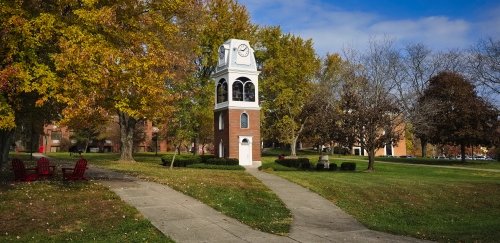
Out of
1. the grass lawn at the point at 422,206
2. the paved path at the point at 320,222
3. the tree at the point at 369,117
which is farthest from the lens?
the tree at the point at 369,117

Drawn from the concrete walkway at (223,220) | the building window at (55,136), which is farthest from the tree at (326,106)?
the building window at (55,136)

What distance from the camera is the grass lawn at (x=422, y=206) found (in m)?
13.1

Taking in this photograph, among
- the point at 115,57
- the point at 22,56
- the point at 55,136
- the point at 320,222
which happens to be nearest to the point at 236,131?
the point at 115,57

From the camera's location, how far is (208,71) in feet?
174

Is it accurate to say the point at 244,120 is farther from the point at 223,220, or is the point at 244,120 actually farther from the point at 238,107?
the point at 223,220

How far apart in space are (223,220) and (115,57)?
690cm

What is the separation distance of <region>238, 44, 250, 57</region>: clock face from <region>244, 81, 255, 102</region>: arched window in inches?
100

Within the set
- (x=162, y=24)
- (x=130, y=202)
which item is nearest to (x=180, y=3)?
(x=162, y=24)

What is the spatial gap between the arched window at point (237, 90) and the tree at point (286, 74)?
17.6 m

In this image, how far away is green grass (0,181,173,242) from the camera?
10.4 meters

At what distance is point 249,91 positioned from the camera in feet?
127

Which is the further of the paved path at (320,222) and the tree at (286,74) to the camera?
the tree at (286,74)

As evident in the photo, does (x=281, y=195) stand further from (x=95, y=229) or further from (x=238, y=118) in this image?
(x=238, y=118)

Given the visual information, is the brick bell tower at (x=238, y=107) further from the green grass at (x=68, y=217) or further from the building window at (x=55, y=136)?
the building window at (x=55, y=136)
